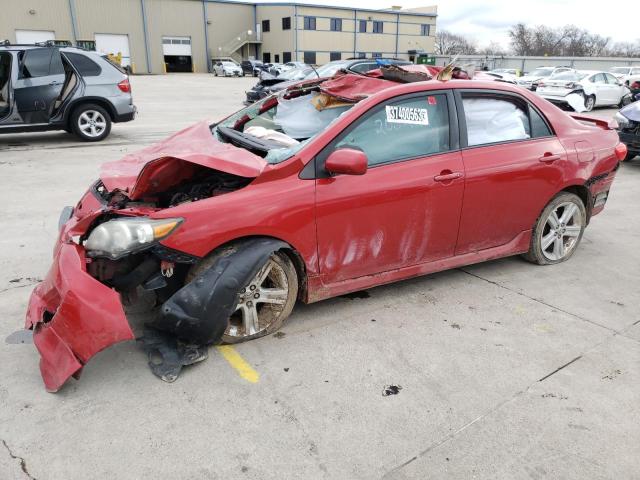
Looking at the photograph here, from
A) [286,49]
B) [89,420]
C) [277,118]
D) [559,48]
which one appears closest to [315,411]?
[89,420]

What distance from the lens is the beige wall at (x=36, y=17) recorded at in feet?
141

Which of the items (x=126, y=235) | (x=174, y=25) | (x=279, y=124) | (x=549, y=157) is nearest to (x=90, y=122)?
(x=279, y=124)

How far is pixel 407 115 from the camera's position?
3555 millimetres

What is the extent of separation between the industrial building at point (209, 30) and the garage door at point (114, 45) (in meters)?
0.09

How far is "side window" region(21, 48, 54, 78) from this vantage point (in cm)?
898

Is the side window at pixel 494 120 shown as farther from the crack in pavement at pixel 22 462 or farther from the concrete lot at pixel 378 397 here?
the crack in pavement at pixel 22 462

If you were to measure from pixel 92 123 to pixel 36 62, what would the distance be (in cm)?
141

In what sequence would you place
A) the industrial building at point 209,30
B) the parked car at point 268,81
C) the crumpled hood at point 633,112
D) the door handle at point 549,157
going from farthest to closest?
the industrial building at point 209,30 → the parked car at point 268,81 → the crumpled hood at point 633,112 → the door handle at point 549,157

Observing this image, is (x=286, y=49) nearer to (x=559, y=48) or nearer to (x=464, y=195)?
(x=559, y=48)

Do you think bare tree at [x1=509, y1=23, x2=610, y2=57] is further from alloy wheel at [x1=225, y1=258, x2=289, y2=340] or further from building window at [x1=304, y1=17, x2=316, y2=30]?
alloy wheel at [x1=225, y1=258, x2=289, y2=340]

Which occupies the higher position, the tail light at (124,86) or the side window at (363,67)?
the side window at (363,67)

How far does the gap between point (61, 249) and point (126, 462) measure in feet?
4.22

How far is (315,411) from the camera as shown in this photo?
2613 millimetres

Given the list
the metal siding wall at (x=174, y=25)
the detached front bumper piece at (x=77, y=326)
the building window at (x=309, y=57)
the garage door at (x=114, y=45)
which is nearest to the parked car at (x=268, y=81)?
the detached front bumper piece at (x=77, y=326)
